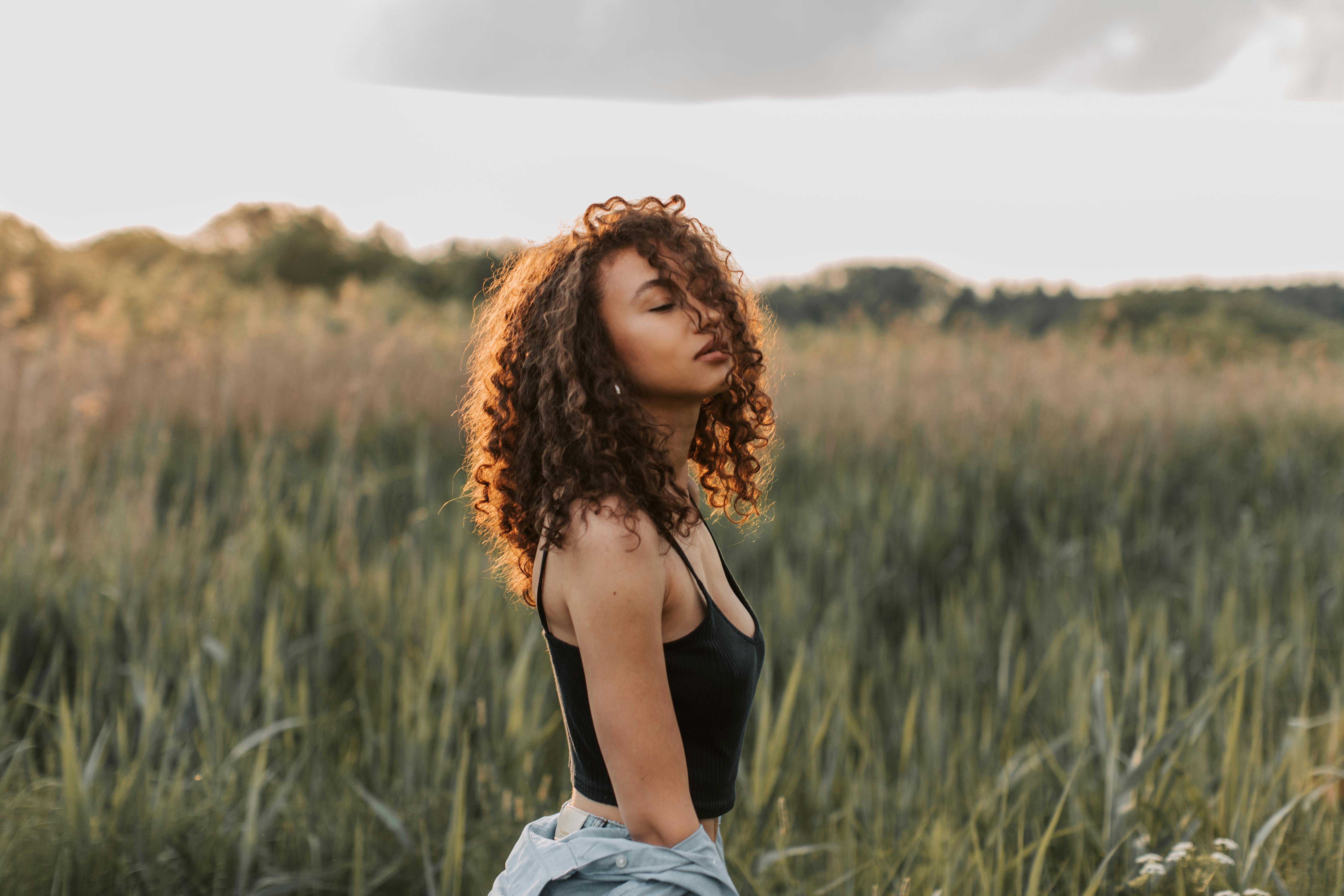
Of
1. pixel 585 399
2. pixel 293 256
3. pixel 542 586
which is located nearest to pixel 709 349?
pixel 585 399

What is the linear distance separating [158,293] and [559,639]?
14968 millimetres

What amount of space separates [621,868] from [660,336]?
2.19 feet

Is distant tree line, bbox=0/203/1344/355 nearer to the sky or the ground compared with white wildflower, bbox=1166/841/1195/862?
nearer to the sky

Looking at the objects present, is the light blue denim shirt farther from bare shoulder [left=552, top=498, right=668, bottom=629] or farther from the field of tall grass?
the field of tall grass

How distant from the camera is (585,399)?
121 cm

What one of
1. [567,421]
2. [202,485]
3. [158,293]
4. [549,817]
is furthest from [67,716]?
[158,293]

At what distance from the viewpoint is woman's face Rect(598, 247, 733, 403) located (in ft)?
3.95

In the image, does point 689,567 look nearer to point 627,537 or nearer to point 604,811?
point 627,537

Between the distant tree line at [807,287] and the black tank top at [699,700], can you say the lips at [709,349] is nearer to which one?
the black tank top at [699,700]

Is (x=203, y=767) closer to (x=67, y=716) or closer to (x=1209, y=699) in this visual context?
(x=67, y=716)

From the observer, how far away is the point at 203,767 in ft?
6.97

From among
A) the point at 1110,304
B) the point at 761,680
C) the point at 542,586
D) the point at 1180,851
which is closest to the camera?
the point at 542,586

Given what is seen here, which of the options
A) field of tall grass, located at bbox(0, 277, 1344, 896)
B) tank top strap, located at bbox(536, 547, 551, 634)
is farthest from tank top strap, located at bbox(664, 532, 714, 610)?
field of tall grass, located at bbox(0, 277, 1344, 896)

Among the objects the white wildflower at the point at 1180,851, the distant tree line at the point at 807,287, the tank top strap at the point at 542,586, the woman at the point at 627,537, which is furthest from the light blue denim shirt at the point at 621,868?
the distant tree line at the point at 807,287
